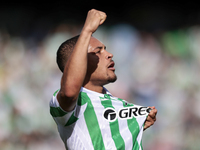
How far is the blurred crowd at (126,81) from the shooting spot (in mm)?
3527

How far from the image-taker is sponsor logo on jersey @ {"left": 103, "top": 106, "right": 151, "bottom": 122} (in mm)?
1519

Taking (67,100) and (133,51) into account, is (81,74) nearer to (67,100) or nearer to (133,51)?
(67,100)

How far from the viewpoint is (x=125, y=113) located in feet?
5.24

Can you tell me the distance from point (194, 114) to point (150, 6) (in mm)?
1532

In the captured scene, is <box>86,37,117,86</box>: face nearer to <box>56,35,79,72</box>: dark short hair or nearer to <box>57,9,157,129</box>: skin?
<box>56,35,79,72</box>: dark short hair

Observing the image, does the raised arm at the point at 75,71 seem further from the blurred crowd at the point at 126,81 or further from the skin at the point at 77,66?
the blurred crowd at the point at 126,81

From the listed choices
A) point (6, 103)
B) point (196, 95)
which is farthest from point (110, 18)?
point (6, 103)

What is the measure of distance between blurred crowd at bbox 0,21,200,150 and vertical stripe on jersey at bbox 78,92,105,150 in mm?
2209

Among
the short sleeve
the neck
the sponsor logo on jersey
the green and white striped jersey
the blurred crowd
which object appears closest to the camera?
the short sleeve

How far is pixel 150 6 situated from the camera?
381 cm

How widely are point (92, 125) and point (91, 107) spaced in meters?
0.09

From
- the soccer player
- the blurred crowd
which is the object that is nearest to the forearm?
the soccer player

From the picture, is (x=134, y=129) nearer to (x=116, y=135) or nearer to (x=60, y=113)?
(x=116, y=135)

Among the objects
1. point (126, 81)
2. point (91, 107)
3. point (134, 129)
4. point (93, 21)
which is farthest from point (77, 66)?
point (126, 81)
